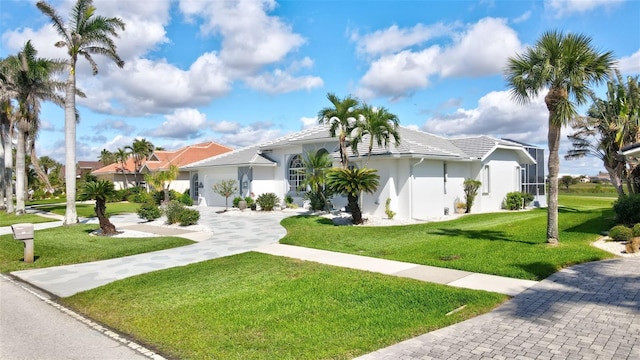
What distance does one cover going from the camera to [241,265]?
1027 cm

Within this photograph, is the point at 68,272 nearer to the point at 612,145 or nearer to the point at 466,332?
the point at 466,332

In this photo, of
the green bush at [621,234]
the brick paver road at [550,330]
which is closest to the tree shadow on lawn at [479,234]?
the green bush at [621,234]

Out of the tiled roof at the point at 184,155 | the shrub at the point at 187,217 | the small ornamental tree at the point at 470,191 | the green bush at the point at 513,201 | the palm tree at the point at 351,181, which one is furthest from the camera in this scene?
the tiled roof at the point at 184,155

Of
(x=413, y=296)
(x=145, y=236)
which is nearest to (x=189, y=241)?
(x=145, y=236)

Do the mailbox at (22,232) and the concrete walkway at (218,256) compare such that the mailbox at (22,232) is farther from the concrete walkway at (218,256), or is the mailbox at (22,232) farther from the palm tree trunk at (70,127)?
the palm tree trunk at (70,127)

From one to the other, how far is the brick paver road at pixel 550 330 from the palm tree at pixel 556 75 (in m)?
4.50

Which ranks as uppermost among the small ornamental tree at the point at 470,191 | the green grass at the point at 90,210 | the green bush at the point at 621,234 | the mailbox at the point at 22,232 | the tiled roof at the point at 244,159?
the tiled roof at the point at 244,159

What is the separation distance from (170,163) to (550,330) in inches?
1344

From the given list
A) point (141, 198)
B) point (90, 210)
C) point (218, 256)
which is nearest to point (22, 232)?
point (218, 256)

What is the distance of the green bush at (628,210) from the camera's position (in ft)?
41.0

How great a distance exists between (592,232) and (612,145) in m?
8.74

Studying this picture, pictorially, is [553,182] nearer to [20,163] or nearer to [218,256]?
[218,256]

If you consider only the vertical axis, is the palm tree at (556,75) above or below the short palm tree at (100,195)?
above

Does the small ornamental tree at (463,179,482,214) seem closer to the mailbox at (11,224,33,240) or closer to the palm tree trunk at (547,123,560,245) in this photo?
the palm tree trunk at (547,123,560,245)
